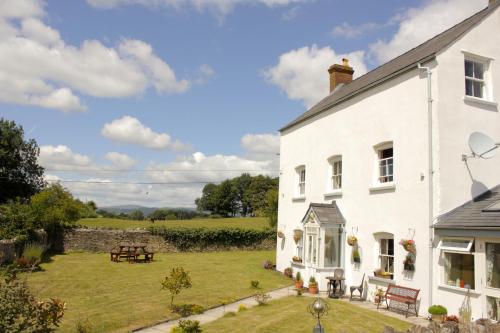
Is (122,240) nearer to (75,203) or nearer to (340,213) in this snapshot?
(75,203)

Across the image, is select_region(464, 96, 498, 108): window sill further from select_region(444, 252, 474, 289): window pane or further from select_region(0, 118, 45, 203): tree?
select_region(0, 118, 45, 203): tree

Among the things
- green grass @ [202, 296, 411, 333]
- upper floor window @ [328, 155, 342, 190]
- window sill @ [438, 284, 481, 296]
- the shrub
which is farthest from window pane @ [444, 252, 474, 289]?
upper floor window @ [328, 155, 342, 190]

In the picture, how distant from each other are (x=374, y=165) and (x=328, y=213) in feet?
9.96

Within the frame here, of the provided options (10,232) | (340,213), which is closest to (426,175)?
(340,213)

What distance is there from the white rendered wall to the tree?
144 feet

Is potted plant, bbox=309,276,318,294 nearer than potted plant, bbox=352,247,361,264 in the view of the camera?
No

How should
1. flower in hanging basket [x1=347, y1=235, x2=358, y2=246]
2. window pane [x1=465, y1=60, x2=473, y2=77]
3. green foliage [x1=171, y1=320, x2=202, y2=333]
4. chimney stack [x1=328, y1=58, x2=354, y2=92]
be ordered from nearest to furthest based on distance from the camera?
1. green foliage [x1=171, y1=320, x2=202, y2=333]
2. window pane [x1=465, y1=60, x2=473, y2=77]
3. flower in hanging basket [x1=347, y1=235, x2=358, y2=246]
4. chimney stack [x1=328, y1=58, x2=354, y2=92]

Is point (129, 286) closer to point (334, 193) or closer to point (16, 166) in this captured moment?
point (334, 193)

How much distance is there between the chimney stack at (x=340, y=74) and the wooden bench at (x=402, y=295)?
48.9 ft

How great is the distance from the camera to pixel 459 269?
39.4 ft

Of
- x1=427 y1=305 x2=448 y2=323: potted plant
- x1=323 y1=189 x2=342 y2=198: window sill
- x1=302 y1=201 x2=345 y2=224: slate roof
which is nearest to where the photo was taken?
x1=427 y1=305 x2=448 y2=323: potted plant

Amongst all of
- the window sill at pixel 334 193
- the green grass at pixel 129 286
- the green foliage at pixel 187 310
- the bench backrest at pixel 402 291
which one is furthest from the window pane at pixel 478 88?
the green foliage at pixel 187 310

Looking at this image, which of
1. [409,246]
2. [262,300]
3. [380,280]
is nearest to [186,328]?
[262,300]

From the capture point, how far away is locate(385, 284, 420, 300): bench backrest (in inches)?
502
